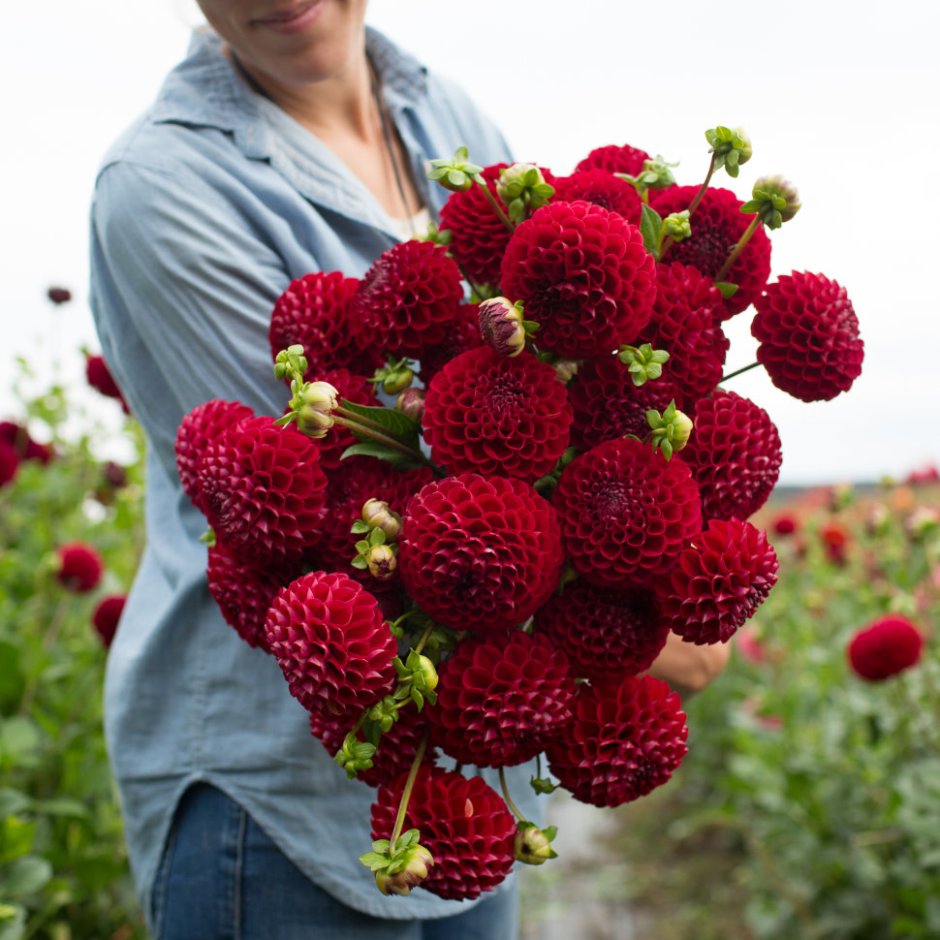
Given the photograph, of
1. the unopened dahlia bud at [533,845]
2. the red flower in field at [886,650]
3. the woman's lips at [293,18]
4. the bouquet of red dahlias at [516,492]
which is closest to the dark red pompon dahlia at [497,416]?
the bouquet of red dahlias at [516,492]

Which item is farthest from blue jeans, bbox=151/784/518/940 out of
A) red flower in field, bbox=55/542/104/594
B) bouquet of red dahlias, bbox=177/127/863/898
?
red flower in field, bbox=55/542/104/594

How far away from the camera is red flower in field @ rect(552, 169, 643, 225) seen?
79 centimetres

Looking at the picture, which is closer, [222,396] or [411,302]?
[411,302]

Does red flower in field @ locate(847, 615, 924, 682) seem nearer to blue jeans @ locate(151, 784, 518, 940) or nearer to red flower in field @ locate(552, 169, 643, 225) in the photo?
blue jeans @ locate(151, 784, 518, 940)

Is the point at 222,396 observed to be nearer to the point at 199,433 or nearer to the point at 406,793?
the point at 199,433

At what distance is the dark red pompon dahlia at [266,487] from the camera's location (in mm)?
710

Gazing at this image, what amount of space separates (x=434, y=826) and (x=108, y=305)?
633 mm

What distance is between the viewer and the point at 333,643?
2.11ft

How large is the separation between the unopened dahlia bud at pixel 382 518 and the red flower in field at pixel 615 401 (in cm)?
15

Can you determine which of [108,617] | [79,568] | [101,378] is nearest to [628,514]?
[108,617]

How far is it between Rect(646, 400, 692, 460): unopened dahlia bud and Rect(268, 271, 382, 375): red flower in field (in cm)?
23

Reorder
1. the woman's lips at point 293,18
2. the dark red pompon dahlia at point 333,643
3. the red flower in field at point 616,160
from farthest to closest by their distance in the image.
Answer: the woman's lips at point 293,18 → the red flower in field at point 616,160 → the dark red pompon dahlia at point 333,643

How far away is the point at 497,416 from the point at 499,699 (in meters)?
0.18

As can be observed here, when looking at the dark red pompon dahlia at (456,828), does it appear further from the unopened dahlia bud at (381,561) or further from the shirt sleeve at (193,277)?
the shirt sleeve at (193,277)
